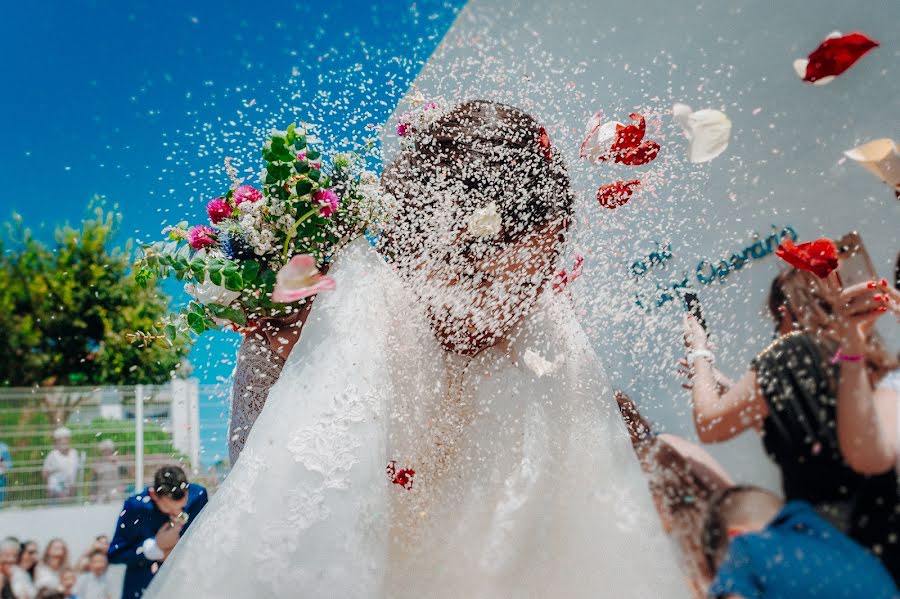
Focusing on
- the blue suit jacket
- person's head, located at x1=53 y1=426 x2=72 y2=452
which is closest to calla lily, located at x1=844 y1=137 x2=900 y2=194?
the blue suit jacket

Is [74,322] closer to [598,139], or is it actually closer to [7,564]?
[7,564]

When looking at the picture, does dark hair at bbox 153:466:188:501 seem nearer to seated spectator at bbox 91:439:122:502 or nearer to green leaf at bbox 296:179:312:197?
green leaf at bbox 296:179:312:197

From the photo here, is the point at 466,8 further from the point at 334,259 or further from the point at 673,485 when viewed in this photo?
the point at 673,485

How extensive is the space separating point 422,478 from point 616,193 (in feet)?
2.73

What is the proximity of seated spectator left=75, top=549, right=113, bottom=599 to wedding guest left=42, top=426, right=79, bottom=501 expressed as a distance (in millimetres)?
1202

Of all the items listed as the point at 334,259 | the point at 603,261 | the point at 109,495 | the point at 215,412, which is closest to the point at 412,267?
the point at 334,259

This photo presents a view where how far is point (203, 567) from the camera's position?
160cm

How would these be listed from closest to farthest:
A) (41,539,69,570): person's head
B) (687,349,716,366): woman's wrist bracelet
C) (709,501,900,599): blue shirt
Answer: (709,501,900,599): blue shirt
(687,349,716,366): woman's wrist bracelet
(41,539,69,570): person's head

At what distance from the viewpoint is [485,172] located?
1.77 m

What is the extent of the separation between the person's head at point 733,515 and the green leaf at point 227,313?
4.13 feet

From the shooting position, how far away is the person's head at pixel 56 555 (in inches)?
271

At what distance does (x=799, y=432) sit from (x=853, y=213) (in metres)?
0.48

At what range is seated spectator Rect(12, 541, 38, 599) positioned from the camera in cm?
648

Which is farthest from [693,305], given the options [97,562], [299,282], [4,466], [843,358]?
[4,466]
